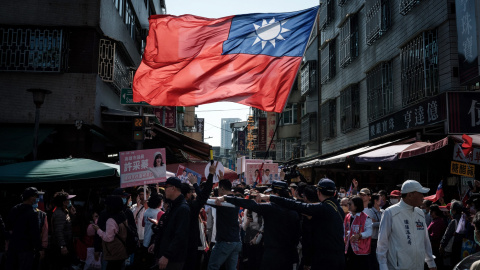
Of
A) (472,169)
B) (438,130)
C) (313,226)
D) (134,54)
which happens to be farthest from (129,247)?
(134,54)

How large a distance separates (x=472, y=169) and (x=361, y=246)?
136 inches

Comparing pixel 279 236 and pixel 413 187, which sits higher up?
pixel 413 187

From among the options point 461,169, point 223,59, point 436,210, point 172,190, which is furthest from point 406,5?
point 172,190

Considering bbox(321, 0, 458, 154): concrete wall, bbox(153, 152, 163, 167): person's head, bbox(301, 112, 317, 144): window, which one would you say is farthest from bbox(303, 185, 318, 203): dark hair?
bbox(301, 112, 317, 144): window

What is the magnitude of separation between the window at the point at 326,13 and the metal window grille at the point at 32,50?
661 inches

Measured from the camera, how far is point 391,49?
18359 mm

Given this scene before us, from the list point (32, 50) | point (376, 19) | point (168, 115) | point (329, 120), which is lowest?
point (329, 120)

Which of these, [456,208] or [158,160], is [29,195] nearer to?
[158,160]

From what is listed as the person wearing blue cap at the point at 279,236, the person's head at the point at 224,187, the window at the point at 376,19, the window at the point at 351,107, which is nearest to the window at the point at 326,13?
the window at the point at 351,107

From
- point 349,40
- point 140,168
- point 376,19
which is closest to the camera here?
point 140,168

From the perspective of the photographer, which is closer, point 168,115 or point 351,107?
point 351,107

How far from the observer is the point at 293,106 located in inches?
1738

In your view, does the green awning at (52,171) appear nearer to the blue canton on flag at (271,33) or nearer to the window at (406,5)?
the blue canton on flag at (271,33)

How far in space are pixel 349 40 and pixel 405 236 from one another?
18610mm
